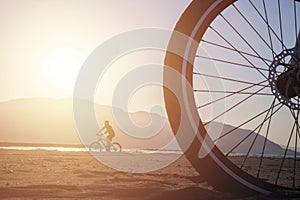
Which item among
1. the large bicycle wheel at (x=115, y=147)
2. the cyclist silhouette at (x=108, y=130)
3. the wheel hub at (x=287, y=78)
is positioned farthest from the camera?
the large bicycle wheel at (x=115, y=147)

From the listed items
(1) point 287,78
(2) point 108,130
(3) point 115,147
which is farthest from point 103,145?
(1) point 287,78

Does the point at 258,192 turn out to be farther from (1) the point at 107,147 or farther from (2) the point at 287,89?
(1) the point at 107,147

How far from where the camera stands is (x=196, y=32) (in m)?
5.80

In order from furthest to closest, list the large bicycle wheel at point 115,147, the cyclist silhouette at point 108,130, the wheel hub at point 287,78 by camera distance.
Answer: the large bicycle wheel at point 115,147
the cyclist silhouette at point 108,130
the wheel hub at point 287,78

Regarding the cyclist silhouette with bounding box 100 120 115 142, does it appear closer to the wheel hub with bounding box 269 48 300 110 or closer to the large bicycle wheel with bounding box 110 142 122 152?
the large bicycle wheel with bounding box 110 142 122 152

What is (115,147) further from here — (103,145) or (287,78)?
(287,78)

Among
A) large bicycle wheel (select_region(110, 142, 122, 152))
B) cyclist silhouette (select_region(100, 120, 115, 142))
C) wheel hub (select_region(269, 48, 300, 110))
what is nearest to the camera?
wheel hub (select_region(269, 48, 300, 110))

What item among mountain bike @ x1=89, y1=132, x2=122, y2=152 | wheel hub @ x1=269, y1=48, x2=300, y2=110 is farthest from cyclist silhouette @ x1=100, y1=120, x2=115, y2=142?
wheel hub @ x1=269, y1=48, x2=300, y2=110

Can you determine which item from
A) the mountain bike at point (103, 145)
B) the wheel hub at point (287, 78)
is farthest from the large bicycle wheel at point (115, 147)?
the wheel hub at point (287, 78)

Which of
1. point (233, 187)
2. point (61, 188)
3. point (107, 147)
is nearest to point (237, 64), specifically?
point (233, 187)

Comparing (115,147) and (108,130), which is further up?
(108,130)

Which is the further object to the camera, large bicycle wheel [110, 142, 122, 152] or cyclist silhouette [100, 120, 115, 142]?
large bicycle wheel [110, 142, 122, 152]

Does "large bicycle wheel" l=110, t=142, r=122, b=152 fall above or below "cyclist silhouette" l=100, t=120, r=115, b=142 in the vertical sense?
below

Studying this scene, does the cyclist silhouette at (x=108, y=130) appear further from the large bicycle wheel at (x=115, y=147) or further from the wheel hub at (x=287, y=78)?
the wheel hub at (x=287, y=78)
